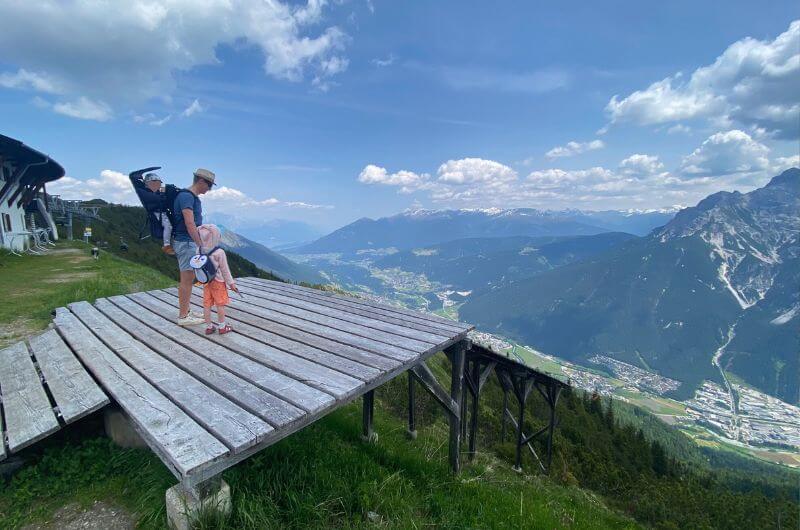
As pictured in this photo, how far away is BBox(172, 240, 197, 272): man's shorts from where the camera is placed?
19.2 feet

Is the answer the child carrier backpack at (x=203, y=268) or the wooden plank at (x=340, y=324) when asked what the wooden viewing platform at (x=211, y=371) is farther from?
the child carrier backpack at (x=203, y=268)

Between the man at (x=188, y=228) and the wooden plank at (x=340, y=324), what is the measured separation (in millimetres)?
1443

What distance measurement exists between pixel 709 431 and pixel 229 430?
18654cm

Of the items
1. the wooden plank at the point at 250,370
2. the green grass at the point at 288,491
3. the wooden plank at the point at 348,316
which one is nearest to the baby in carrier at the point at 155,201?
the wooden plank at the point at 250,370

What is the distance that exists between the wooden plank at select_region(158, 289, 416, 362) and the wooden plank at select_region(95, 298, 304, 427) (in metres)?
1.19

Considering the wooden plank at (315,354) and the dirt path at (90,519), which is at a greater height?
the wooden plank at (315,354)

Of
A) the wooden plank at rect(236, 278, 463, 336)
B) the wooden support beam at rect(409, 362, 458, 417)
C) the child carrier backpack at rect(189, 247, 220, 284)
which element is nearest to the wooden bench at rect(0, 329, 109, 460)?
the child carrier backpack at rect(189, 247, 220, 284)

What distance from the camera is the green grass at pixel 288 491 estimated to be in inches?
135

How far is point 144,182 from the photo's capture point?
5781 mm

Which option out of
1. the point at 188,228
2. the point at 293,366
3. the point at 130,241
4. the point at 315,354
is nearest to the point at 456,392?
the point at 315,354

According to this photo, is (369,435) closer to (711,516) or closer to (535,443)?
(535,443)

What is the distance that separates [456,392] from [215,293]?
423 centimetres

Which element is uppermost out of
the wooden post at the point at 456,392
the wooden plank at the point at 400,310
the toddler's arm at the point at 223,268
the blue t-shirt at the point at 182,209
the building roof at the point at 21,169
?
the building roof at the point at 21,169

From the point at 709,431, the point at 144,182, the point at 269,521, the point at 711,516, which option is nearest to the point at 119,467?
the point at 269,521
